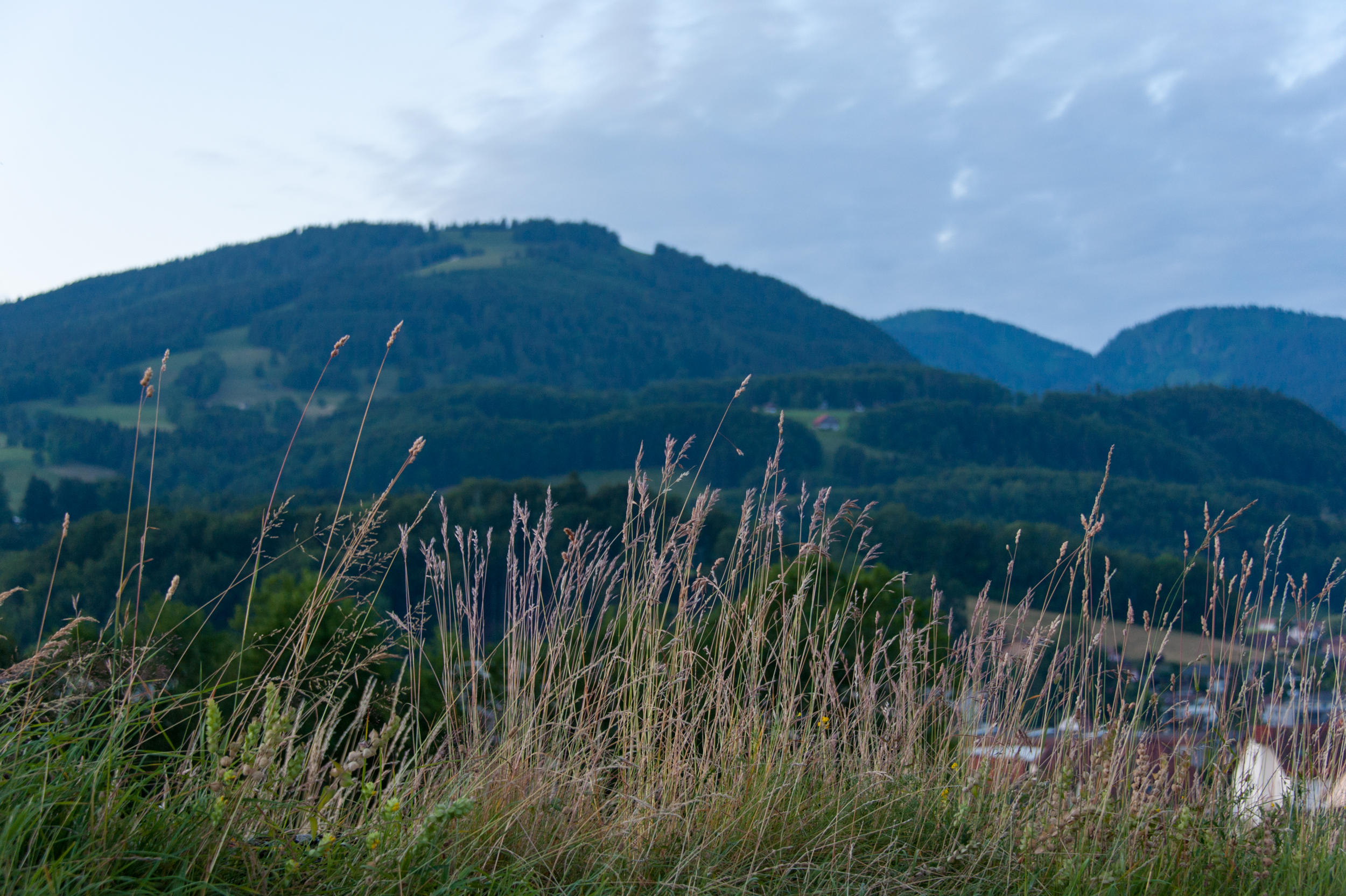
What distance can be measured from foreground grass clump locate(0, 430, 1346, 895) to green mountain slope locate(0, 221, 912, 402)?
4631 inches

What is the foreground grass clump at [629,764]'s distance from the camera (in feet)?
5.48

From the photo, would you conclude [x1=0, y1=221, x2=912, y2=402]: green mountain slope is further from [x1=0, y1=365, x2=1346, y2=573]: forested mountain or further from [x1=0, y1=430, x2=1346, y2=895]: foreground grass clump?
[x1=0, y1=430, x2=1346, y2=895]: foreground grass clump

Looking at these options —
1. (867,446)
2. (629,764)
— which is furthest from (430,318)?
(629,764)

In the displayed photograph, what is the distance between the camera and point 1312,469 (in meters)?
103

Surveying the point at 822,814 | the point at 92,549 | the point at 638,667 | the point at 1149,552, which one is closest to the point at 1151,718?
the point at 822,814

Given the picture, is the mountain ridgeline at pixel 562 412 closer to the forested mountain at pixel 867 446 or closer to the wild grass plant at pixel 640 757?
the forested mountain at pixel 867 446

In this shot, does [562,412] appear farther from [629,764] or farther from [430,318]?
[629,764]

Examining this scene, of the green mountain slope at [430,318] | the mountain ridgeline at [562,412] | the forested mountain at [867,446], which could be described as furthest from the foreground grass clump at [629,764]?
the green mountain slope at [430,318]

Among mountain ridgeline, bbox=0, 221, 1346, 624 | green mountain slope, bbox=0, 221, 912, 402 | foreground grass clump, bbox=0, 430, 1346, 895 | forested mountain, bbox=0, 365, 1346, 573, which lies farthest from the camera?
green mountain slope, bbox=0, 221, 912, 402

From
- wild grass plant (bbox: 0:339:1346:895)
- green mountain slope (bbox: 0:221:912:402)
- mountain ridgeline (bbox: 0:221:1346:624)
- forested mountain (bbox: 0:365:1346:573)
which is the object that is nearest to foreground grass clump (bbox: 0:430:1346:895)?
wild grass plant (bbox: 0:339:1346:895)

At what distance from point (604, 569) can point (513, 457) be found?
90.5 meters

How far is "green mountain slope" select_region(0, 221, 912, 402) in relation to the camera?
4628 inches

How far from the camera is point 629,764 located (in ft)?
7.64

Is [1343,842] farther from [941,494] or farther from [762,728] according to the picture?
[941,494]
